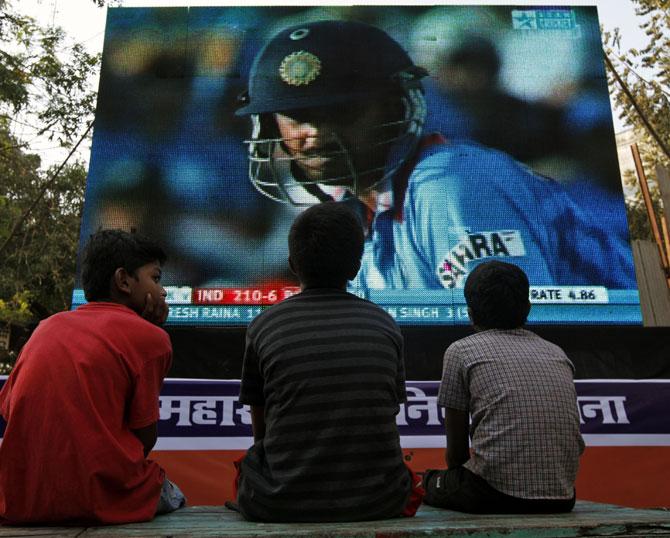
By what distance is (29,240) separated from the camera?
10.2 m

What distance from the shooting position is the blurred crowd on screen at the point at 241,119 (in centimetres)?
494

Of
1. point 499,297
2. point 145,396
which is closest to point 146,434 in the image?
point 145,396

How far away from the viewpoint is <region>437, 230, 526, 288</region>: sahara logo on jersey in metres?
4.81

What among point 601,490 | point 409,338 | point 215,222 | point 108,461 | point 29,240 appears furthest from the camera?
point 29,240

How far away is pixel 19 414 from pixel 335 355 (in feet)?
→ 2.39

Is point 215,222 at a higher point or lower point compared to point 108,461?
higher

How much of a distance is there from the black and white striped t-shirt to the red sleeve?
251mm

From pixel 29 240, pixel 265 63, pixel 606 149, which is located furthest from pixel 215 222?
pixel 29 240

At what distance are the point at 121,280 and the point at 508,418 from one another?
113cm

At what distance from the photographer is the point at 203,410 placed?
10.1ft

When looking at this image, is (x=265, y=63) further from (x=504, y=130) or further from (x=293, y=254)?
(x=293, y=254)

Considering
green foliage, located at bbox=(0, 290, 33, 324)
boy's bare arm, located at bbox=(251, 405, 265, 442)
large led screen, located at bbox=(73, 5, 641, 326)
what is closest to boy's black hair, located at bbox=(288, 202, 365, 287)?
boy's bare arm, located at bbox=(251, 405, 265, 442)

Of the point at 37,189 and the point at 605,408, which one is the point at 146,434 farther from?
the point at 37,189

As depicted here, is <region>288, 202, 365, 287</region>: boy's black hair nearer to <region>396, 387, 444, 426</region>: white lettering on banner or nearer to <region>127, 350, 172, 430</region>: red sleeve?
<region>127, 350, 172, 430</region>: red sleeve
